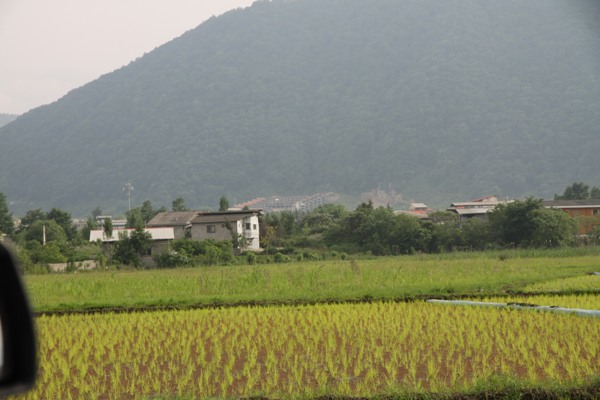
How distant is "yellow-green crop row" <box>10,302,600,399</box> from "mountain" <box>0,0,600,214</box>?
102604 millimetres

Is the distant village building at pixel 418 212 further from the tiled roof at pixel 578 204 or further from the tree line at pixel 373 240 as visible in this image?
the tiled roof at pixel 578 204

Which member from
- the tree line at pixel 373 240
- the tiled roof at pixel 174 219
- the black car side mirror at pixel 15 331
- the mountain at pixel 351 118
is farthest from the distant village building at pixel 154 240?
the mountain at pixel 351 118

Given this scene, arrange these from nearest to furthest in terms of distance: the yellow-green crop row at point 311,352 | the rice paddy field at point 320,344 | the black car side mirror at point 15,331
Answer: the black car side mirror at point 15,331 → the rice paddy field at point 320,344 → the yellow-green crop row at point 311,352

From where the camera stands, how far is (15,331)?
38.1 inches

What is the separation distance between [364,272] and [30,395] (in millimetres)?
16580

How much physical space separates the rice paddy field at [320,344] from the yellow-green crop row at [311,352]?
0.02 m

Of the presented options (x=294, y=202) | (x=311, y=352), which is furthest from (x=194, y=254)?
(x=294, y=202)

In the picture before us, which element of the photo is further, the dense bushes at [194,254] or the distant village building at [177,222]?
the distant village building at [177,222]

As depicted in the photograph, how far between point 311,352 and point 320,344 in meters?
0.75

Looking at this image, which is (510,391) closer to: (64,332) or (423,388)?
(423,388)

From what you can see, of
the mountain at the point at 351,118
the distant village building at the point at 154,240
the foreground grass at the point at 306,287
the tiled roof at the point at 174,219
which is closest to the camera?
the foreground grass at the point at 306,287

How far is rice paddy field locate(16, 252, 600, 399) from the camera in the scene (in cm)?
714

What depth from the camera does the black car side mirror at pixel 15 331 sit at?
36.5 inches

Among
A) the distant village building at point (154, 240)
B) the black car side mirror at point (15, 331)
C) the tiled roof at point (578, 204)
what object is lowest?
the black car side mirror at point (15, 331)
